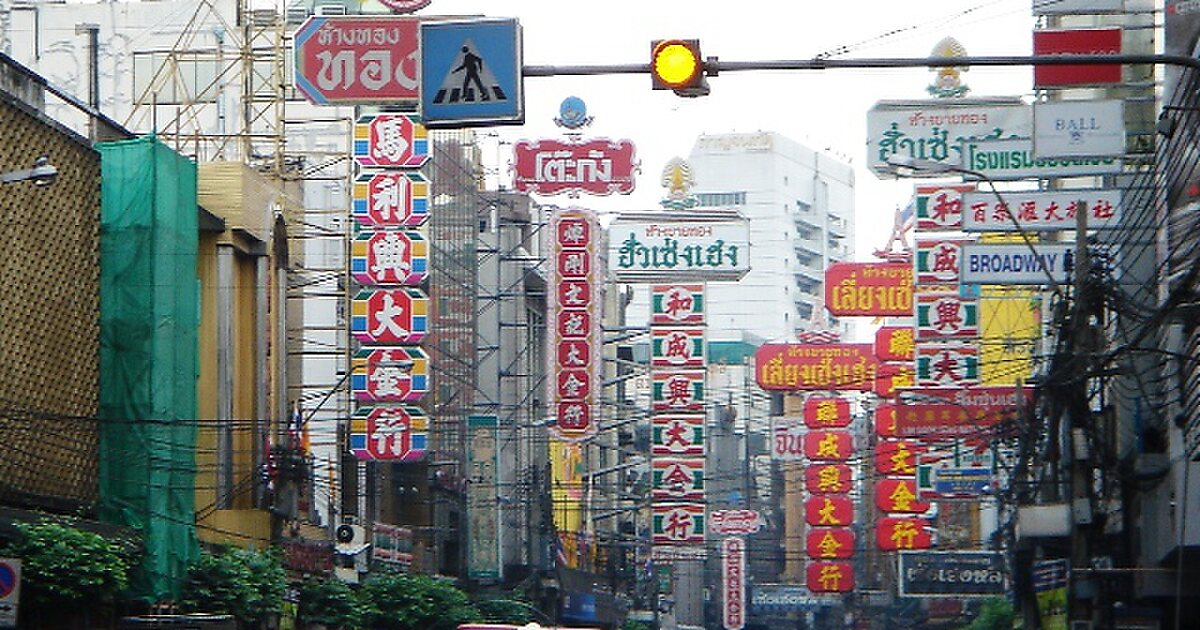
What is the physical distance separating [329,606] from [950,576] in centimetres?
3386

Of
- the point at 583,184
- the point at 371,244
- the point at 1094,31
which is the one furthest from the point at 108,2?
the point at 1094,31

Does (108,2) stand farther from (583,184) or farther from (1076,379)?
(1076,379)

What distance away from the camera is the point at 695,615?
137375 millimetres

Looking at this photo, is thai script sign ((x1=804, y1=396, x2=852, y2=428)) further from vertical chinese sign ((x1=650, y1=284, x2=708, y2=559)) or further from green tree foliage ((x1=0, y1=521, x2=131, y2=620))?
green tree foliage ((x1=0, y1=521, x2=131, y2=620))

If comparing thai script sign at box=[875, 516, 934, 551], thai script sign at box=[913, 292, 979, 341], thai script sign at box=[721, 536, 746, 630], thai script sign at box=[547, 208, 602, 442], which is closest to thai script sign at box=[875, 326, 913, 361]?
thai script sign at box=[875, 516, 934, 551]

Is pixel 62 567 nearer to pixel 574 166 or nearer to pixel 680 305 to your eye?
pixel 574 166

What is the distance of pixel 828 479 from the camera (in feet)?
245

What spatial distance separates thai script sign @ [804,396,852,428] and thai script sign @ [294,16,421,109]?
90.7 feet

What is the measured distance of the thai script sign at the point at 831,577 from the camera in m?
Result: 74.4

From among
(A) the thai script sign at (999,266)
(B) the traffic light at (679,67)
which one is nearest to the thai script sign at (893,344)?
(A) the thai script sign at (999,266)

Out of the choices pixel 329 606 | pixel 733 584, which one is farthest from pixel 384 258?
pixel 733 584

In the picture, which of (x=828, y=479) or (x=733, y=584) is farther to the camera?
(x=733, y=584)

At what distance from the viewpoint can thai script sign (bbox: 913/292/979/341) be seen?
50.6 meters

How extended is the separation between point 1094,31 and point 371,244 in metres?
20.0
